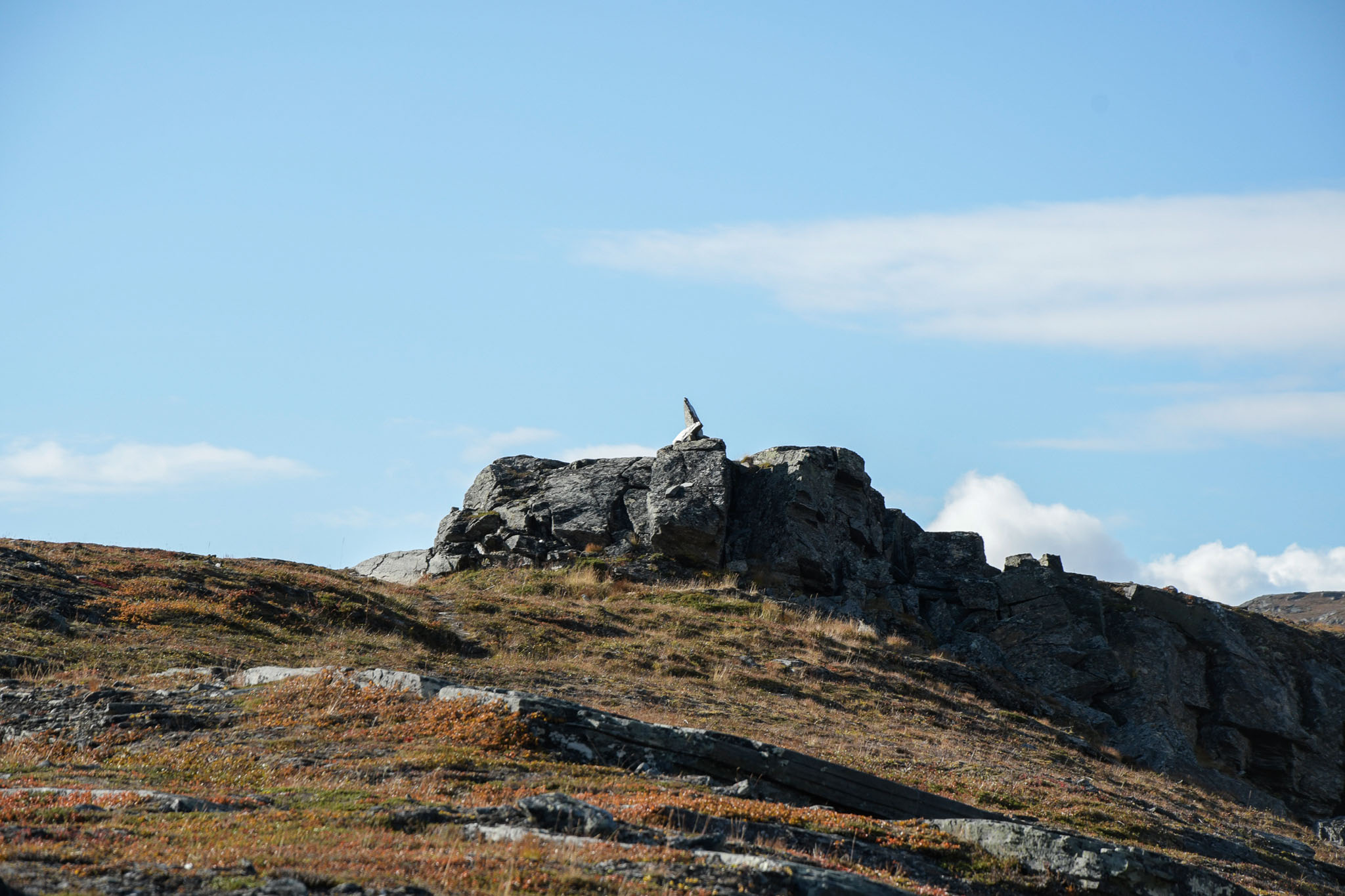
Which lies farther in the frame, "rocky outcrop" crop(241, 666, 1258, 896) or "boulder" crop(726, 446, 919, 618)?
"boulder" crop(726, 446, 919, 618)

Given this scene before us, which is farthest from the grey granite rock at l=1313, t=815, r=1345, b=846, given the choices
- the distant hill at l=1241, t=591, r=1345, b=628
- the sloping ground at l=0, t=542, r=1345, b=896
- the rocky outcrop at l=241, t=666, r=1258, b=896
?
the distant hill at l=1241, t=591, r=1345, b=628

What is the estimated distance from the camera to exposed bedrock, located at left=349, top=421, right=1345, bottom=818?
40125mm

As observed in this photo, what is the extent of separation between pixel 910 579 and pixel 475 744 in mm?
30803

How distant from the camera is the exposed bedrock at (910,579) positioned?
40.1m

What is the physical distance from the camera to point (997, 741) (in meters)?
27.9

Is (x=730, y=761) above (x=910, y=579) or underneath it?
underneath

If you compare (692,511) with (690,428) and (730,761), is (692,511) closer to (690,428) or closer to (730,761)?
(690,428)

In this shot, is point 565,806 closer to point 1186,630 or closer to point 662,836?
point 662,836

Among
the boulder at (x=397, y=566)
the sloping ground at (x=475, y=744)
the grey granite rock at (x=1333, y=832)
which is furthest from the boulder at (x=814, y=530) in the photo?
the grey granite rock at (x=1333, y=832)

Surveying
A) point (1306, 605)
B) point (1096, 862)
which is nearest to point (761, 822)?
point (1096, 862)

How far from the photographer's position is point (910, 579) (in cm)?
4403

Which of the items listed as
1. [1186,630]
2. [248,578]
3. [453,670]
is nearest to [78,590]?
[248,578]

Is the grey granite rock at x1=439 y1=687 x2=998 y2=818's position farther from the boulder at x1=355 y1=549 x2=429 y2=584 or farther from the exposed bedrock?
the boulder at x1=355 y1=549 x2=429 y2=584

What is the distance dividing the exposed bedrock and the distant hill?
63325 mm
